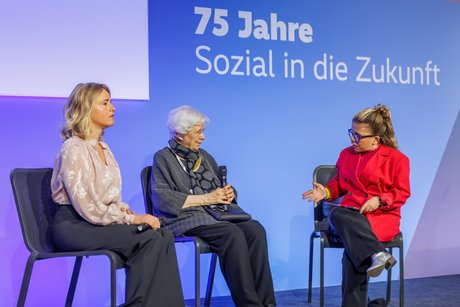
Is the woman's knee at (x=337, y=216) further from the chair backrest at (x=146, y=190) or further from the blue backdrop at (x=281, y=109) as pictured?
the chair backrest at (x=146, y=190)

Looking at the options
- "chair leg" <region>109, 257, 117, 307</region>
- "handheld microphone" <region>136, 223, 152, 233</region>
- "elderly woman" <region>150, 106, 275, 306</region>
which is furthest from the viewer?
"elderly woman" <region>150, 106, 275, 306</region>

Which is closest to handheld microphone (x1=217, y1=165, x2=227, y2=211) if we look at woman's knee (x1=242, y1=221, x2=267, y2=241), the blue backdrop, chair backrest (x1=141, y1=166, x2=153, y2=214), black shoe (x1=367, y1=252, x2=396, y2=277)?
woman's knee (x1=242, y1=221, x2=267, y2=241)

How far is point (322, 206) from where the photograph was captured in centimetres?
421

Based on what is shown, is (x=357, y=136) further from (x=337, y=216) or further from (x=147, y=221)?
(x=147, y=221)

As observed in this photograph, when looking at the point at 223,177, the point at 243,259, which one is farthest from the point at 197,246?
the point at 223,177

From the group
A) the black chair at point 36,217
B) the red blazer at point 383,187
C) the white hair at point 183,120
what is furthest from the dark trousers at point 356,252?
the black chair at point 36,217

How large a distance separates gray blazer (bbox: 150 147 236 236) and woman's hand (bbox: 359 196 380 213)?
0.85 meters

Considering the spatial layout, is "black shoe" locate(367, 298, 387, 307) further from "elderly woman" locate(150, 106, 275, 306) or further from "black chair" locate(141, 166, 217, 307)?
"black chair" locate(141, 166, 217, 307)

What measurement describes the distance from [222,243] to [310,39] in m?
1.94

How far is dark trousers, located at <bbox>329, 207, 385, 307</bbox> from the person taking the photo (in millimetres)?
3617

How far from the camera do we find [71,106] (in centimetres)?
337

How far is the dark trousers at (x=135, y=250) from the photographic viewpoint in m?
3.11

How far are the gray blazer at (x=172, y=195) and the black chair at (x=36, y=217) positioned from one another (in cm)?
56

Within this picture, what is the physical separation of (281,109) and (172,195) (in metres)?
1.38
